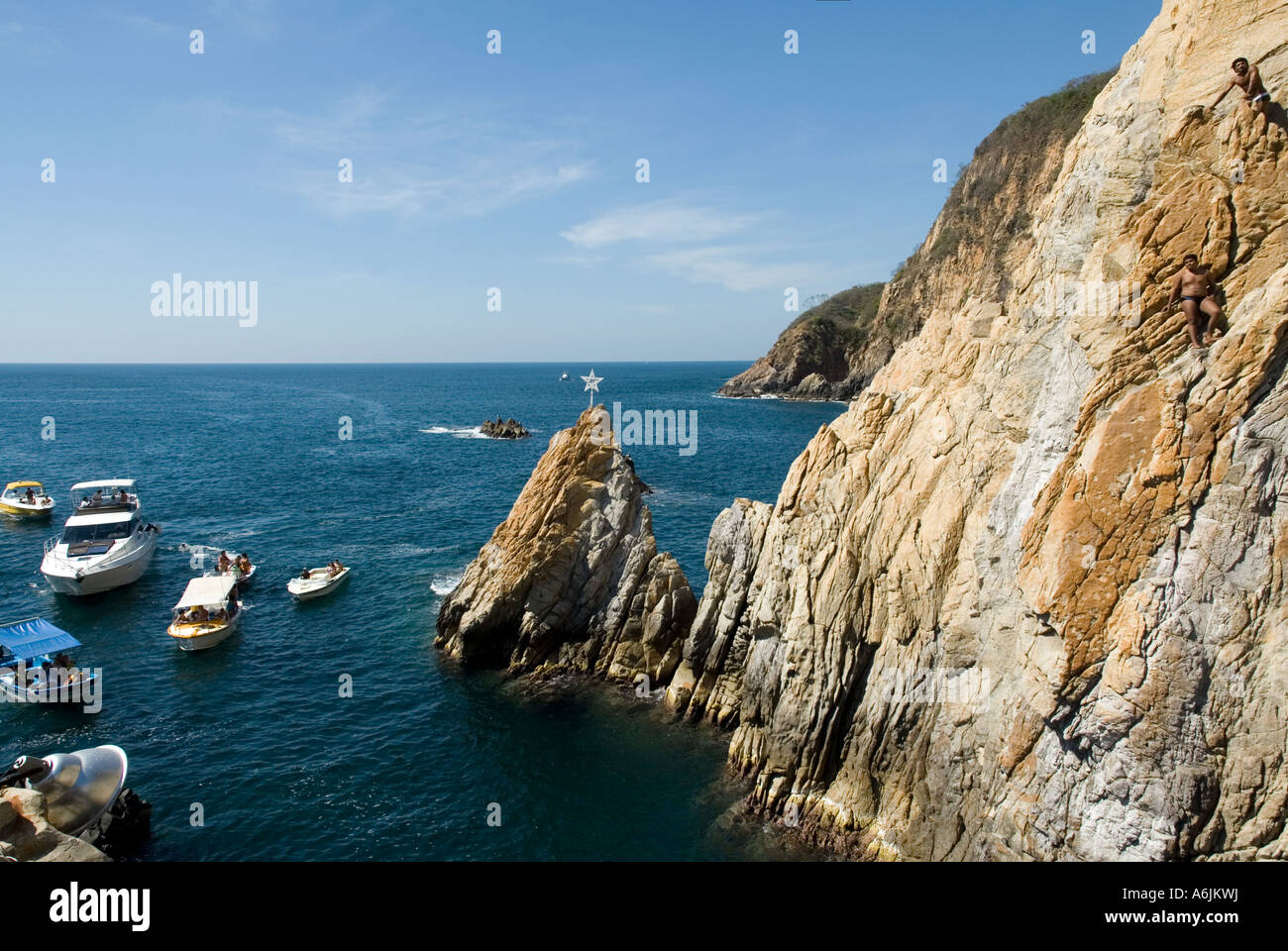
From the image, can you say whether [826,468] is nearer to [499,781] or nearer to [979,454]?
[979,454]

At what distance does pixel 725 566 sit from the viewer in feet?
101

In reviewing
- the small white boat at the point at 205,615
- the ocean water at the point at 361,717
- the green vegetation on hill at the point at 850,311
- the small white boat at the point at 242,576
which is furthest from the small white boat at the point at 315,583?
the green vegetation on hill at the point at 850,311

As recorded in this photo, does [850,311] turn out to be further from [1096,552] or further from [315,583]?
[1096,552]

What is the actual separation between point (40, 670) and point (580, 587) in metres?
23.6

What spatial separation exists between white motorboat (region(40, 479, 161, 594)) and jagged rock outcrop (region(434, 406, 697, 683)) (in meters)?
24.6

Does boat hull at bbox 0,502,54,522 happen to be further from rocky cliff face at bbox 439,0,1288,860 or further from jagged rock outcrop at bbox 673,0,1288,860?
jagged rock outcrop at bbox 673,0,1288,860

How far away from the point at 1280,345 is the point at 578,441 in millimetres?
26960

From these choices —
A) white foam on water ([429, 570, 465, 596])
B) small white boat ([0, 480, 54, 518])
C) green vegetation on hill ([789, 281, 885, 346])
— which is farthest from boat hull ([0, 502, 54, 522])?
green vegetation on hill ([789, 281, 885, 346])

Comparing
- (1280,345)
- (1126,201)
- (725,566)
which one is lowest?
(725,566)

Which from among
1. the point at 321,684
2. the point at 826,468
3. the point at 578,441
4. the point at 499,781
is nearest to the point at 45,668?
the point at 321,684

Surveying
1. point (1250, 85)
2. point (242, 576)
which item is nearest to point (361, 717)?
point (242, 576)

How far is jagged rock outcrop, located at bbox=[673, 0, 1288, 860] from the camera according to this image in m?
15.3

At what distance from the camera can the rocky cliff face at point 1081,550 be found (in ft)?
50.5

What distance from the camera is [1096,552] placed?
16.6 m
